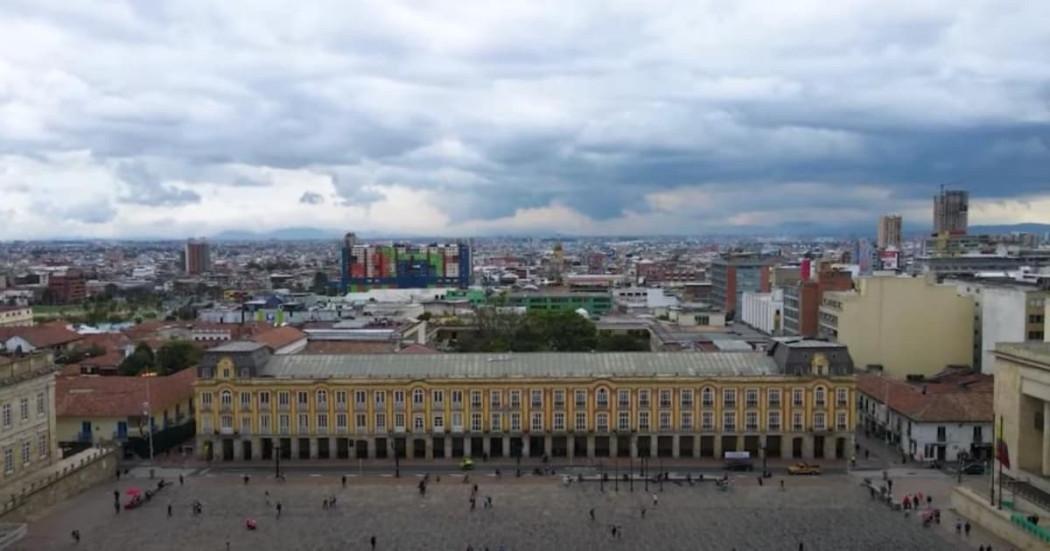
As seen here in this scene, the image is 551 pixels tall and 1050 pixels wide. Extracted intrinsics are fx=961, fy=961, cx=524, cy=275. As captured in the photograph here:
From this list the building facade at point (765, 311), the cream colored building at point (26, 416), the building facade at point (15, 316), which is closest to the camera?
the cream colored building at point (26, 416)

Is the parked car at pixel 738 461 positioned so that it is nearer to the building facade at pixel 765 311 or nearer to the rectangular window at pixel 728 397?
the rectangular window at pixel 728 397

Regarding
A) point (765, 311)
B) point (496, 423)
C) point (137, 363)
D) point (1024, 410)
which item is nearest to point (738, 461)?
point (496, 423)

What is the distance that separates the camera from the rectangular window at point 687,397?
76.0m

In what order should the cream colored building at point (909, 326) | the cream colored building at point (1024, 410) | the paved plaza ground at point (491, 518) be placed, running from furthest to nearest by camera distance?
the cream colored building at point (909, 326), the cream colored building at point (1024, 410), the paved plaza ground at point (491, 518)

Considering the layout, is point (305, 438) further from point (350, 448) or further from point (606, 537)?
point (606, 537)

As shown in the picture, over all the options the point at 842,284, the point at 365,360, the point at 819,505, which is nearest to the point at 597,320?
the point at 842,284

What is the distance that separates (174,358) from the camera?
338 ft

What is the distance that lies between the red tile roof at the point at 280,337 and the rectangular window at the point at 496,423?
33655 mm

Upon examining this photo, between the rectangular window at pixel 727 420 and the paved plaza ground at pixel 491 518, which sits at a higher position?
the rectangular window at pixel 727 420

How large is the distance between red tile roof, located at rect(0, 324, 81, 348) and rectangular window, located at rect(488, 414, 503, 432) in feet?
236

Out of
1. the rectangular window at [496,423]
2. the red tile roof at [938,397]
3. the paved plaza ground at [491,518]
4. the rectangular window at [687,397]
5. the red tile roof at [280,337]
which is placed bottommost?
the paved plaza ground at [491,518]

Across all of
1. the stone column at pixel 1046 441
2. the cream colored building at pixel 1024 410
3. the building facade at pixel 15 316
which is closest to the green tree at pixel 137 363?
the building facade at pixel 15 316

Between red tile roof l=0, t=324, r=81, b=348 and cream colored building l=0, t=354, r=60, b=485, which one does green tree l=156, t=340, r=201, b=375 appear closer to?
red tile roof l=0, t=324, r=81, b=348

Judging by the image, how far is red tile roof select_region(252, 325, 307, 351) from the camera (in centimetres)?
10378
